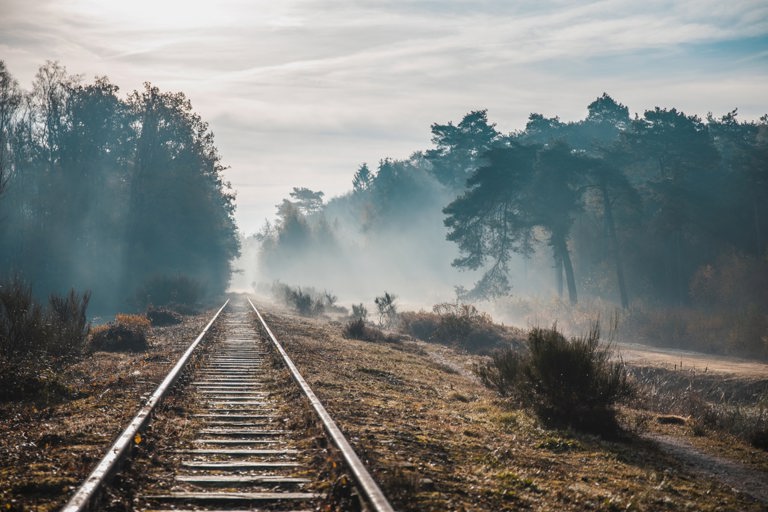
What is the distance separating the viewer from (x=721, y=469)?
7.47 m

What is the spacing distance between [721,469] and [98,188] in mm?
56723

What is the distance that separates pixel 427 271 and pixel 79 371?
80.3m

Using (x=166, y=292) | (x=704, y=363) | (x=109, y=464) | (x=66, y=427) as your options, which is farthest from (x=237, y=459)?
(x=166, y=292)

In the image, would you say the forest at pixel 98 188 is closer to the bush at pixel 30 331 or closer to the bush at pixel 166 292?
the bush at pixel 166 292

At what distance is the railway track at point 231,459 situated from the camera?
16.9 ft

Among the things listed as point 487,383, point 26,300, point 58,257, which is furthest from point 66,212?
point 487,383

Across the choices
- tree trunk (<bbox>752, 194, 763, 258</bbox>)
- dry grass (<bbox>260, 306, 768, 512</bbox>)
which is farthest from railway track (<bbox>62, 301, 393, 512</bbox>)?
tree trunk (<bbox>752, 194, 763, 258</bbox>)

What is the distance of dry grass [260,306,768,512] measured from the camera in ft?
18.7

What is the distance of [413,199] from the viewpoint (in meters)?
94.7

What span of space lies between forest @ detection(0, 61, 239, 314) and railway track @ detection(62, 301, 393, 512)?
41982 mm

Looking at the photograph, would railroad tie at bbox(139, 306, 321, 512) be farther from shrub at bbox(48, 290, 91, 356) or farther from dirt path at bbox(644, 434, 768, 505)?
shrub at bbox(48, 290, 91, 356)

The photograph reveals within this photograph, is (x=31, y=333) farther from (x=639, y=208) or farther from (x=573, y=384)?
(x=639, y=208)

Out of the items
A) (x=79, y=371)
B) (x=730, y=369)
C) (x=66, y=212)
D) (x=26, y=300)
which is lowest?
(x=730, y=369)

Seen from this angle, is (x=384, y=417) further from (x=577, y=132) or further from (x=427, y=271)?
(x=427, y=271)
